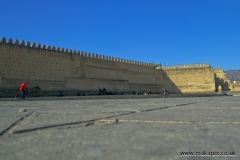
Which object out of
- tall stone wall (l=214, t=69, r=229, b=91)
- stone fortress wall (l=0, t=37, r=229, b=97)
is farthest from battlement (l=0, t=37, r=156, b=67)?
tall stone wall (l=214, t=69, r=229, b=91)

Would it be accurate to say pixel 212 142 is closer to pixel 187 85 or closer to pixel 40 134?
pixel 40 134

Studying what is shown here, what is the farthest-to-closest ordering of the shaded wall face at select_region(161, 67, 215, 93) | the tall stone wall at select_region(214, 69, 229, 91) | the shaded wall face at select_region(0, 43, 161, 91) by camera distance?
the tall stone wall at select_region(214, 69, 229, 91) < the shaded wall face at select_region(161, 67, 215, 93) < the shaded wall face at select_region(0, 43, 161, 91)

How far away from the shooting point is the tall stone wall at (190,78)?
30953 millimetres

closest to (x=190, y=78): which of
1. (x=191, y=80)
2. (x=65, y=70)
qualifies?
(x=191, y=80)

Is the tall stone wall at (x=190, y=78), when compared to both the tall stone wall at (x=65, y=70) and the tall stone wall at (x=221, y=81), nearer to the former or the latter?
the tall stone wall at (x=221, y=81)

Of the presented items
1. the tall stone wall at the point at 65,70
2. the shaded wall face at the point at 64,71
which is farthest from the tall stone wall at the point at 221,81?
the shaded wall face at the point at 64,71

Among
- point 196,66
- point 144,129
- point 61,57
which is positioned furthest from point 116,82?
point 144,129

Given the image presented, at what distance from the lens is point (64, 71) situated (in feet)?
69.3

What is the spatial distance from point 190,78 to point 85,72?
49.7ft

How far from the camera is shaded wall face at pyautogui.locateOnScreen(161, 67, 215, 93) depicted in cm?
3094

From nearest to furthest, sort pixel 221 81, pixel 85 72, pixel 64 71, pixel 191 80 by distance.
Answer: pixel 64 71, pixel 85 72, pixel 191 80, pixel 221 81

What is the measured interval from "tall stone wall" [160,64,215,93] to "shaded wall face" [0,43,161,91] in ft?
11.5

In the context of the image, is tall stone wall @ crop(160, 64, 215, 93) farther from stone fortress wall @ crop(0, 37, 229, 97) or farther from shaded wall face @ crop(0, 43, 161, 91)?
shaded wall face @ crop(0, 43, 161, 91)

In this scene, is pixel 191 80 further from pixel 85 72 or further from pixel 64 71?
pixel 64 71
